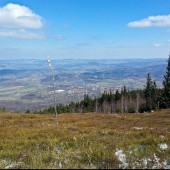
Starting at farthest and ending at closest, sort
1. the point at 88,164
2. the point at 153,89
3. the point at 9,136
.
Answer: the point at 153,89, the point at 9,136, the point at 88,164

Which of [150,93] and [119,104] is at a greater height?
[150,93]

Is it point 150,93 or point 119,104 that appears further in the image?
point 119,104

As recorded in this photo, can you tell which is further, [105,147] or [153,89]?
[153,89]

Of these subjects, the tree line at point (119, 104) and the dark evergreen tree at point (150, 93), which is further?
the tree line at point (119, 104)

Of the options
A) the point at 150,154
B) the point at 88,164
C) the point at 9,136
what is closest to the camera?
the point at 88,164

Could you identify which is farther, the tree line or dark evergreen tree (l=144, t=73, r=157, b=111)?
the tree line

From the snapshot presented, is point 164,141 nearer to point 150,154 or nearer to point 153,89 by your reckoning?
point 150,154

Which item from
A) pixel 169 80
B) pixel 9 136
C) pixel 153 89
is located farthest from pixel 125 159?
pixel 153 89

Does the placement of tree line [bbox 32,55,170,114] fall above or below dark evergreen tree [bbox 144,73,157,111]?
below

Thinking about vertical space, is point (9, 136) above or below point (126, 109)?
above

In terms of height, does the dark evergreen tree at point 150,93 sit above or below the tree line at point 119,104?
above

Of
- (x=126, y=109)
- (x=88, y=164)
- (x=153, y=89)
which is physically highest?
(x=88, y=164)
